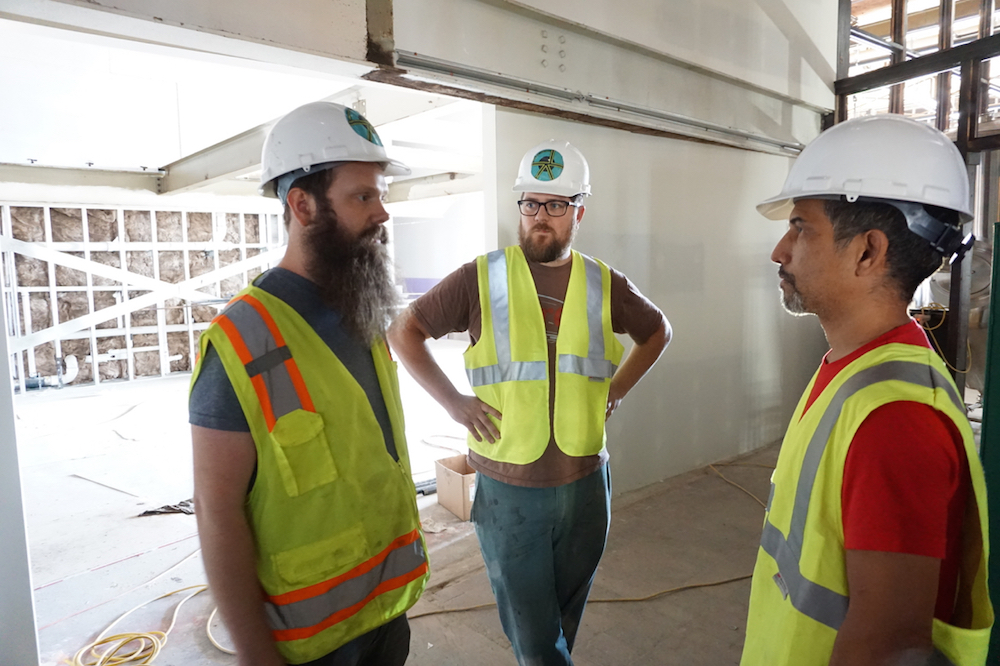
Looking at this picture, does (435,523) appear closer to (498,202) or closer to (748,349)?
(498,202)

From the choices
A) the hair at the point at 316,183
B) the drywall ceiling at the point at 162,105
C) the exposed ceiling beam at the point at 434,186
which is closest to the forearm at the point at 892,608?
the hair at the point at 316,183

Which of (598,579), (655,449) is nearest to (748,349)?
(655,449)

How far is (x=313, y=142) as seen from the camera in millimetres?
1383

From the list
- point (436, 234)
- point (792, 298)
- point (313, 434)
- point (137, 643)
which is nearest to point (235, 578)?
point (313, 434)

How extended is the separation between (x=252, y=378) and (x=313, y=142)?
1.97 feet

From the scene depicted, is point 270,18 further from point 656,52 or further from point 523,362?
point 656,52

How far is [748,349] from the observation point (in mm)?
4844

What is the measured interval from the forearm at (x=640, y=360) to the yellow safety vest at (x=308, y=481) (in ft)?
4.07

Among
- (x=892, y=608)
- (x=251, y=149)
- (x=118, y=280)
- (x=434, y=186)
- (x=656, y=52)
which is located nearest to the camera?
(x=892, y=608)

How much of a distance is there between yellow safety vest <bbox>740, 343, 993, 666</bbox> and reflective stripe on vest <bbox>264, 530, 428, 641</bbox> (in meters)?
0.81

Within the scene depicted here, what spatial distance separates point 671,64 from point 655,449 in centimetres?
267

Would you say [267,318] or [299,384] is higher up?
[267,318]

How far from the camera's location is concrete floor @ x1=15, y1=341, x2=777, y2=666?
256cm

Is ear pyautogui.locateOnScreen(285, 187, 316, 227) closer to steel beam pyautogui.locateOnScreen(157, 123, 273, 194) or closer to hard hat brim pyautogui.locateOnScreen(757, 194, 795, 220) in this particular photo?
hard hat brim pyautogui.locateOnScreen(757, 194, 795, 220)
